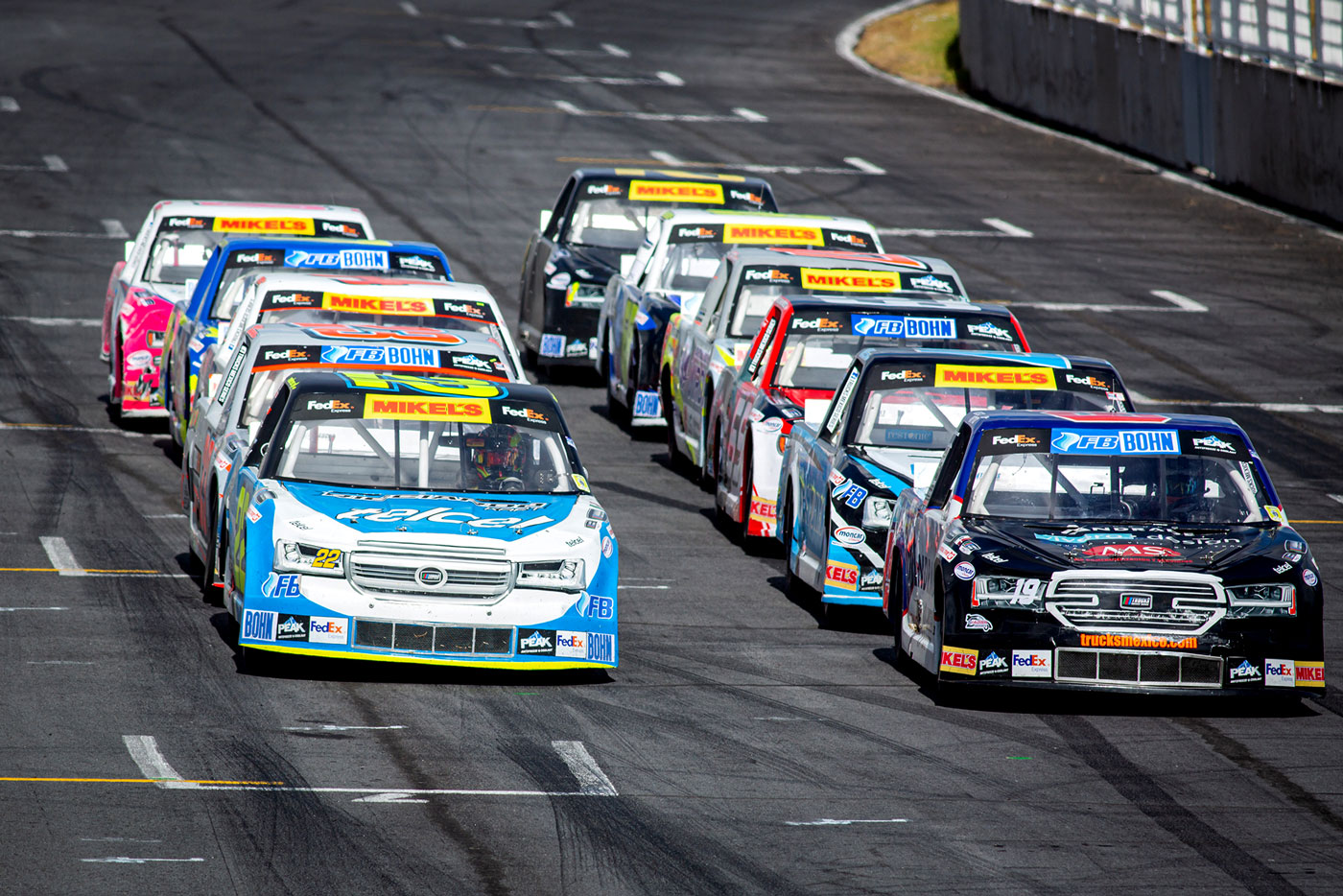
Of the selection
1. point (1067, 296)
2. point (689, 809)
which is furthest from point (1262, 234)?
point (689, 809)

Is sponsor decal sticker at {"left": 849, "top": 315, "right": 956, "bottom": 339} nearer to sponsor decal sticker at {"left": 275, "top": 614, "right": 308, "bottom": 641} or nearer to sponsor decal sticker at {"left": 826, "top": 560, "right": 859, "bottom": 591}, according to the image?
sponsor decal sticker at {"left": 826, "top": 560, "right": 859, "bottom": 591}

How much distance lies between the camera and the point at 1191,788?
10047 millimetres

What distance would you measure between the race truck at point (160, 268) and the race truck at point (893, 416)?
23.4 feet

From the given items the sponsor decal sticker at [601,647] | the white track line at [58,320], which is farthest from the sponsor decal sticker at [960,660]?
the white track line at [58,320]

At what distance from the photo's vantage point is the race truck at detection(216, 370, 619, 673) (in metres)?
11.6

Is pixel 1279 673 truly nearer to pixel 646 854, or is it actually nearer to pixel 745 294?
pixel 646 854

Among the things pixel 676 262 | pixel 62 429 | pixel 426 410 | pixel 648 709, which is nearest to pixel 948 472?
pixel 648 709

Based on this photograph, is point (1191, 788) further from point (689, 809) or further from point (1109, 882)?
point (689, 809)

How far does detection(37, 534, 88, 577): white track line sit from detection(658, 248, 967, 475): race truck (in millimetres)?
4811

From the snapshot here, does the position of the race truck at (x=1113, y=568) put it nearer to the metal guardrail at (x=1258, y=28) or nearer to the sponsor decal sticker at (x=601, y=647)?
the sponsor decal sticker at (x=601, y=647)

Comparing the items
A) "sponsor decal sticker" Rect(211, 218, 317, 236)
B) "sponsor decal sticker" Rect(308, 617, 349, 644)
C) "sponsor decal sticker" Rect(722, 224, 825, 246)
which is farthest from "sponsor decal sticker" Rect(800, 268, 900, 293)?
"sponsor decal sticker" Rect(308, 617, 349, 644)

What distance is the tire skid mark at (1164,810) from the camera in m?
8.70

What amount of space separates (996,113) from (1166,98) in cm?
682

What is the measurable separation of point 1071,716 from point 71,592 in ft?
19.0
